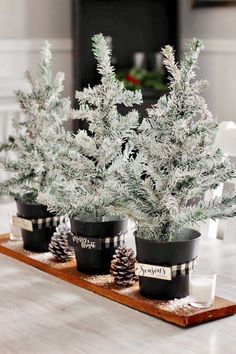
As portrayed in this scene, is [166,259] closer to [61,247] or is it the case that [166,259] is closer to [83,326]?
[83,326]

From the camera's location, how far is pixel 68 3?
5.22 metres

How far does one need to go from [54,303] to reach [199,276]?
0.29 meters

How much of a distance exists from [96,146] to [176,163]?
27 centimetres

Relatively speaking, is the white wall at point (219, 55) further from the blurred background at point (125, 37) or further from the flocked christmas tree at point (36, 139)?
the flocked christmas tree at point (36, 139)

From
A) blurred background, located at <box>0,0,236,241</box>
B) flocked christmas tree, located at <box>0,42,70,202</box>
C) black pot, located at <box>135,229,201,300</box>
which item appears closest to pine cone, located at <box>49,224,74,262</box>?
flocked christmas tree, located at <box>0,42,70,202</box>

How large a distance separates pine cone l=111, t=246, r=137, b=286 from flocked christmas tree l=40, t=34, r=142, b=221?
0.11 metres

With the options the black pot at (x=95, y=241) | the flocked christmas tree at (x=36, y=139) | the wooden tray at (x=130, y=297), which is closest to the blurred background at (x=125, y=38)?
the flocked christmas tree at (x=36, y=139)

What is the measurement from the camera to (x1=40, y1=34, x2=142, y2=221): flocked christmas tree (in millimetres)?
1659

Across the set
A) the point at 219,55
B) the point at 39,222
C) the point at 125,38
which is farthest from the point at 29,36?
the point at 39,222

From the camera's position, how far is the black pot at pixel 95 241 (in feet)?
5.46

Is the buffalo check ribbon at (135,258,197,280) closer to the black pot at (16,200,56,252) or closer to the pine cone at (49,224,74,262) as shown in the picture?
the pine cone at (49,224,74,262)

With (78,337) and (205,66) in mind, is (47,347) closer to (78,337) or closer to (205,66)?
(78,337)

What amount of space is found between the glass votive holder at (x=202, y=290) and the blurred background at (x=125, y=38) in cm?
341

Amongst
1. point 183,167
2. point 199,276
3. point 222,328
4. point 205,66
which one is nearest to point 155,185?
point 183,167
